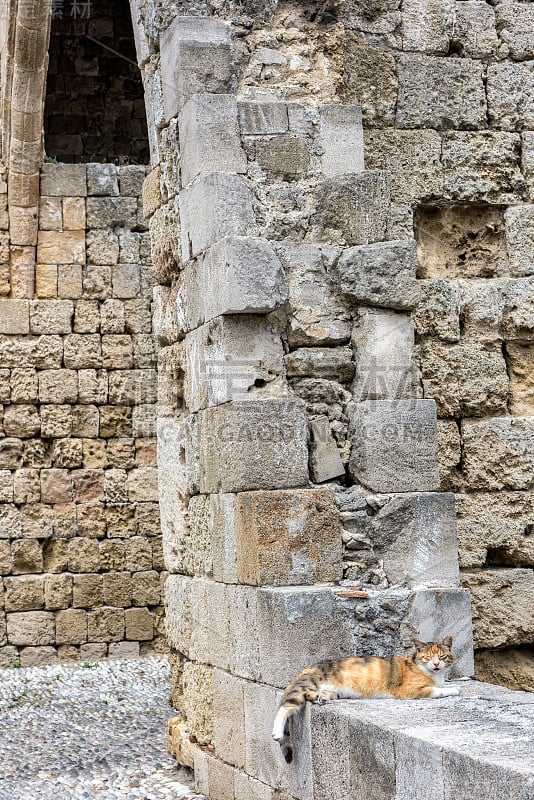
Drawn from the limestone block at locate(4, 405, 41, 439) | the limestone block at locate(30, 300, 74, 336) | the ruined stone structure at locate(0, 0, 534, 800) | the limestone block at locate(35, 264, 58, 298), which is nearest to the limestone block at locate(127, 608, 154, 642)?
the limestone block at locate(4, 405, 41, 439)

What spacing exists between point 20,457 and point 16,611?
4.33 feet

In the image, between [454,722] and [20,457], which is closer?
[454,722]

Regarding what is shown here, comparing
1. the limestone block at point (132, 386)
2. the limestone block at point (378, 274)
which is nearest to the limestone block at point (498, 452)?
the limestone block at point (378, 274)

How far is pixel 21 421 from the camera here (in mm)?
9719

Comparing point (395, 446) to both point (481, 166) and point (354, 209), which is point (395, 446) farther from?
point (481, 166)

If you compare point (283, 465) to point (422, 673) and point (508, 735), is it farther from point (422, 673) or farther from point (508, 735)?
point (508, 735)

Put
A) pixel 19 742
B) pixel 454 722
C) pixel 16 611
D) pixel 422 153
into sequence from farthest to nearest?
pixel 16 611 → pixel 19 742 → pixel 422 153 → pixel 454 722

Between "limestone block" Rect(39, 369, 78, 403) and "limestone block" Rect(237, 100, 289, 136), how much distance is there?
5.38m

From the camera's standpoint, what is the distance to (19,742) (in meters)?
6.29

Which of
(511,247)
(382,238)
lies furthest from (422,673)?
(511,247)

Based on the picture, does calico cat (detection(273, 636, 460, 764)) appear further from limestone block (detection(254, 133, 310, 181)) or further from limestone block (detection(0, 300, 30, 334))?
limestone block (detection(0, 300, 30, 334))

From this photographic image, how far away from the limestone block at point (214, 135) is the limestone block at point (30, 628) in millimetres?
5842

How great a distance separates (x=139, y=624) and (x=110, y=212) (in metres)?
3.68

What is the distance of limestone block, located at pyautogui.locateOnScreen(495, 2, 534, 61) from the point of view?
5430 mm
